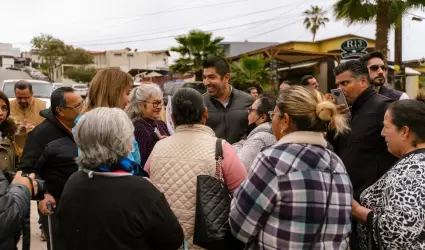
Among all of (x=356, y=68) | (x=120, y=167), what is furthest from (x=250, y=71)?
(x=120, y=167)

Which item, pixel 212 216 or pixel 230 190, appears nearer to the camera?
pixel 212 216

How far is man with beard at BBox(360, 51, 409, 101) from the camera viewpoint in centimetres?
471

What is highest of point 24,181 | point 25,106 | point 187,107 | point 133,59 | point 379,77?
point 133,59

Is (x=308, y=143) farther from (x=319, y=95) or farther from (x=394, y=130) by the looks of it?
(x=394, y=130)

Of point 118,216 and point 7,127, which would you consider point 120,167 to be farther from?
point 7,127

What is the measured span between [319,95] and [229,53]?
202 feet

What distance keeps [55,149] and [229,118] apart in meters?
2.03

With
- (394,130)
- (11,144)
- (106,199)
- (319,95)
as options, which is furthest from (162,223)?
(11,144)

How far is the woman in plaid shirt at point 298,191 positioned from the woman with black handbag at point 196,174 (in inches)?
7.2

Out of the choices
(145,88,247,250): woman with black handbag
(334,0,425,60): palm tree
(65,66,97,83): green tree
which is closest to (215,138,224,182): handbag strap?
(145,88,247,250): woman with black handbag

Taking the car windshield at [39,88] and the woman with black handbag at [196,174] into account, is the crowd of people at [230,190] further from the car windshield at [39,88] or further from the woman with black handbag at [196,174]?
the car windshield at [39,88]

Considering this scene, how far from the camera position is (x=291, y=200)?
2256 mm

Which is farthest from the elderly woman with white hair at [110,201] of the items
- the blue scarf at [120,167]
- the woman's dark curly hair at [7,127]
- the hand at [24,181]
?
the woman's dark curly hair at [7,127]

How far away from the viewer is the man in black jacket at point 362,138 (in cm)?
350
